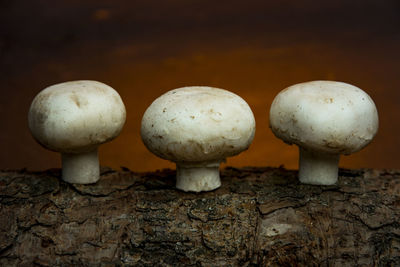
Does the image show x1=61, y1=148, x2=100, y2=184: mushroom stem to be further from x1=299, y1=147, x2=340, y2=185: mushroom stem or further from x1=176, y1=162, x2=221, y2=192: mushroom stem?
x1=299, y1=147, x2=340, y2=185: mushroom stem

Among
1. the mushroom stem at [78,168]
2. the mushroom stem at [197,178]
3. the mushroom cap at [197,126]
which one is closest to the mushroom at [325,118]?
the mushroom cap at [197,126]

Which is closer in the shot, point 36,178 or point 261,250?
point 261,250

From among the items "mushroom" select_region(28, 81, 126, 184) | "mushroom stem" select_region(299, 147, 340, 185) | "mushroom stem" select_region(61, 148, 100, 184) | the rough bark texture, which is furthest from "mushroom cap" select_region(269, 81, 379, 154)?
"mushroom stem" select_region(61, 148, 100, 184)

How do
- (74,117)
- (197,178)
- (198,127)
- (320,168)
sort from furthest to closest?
(320,168)
(197,178)
(74,117)
(198,127)

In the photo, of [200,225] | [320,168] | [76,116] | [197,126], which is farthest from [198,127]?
[320,168]

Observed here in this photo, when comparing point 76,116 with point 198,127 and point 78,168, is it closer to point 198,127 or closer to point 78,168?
point 78,168

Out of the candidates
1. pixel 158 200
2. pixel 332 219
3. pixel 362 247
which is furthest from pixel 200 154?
pixel 362 247

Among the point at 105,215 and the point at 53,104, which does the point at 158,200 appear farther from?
the point at 53,104
